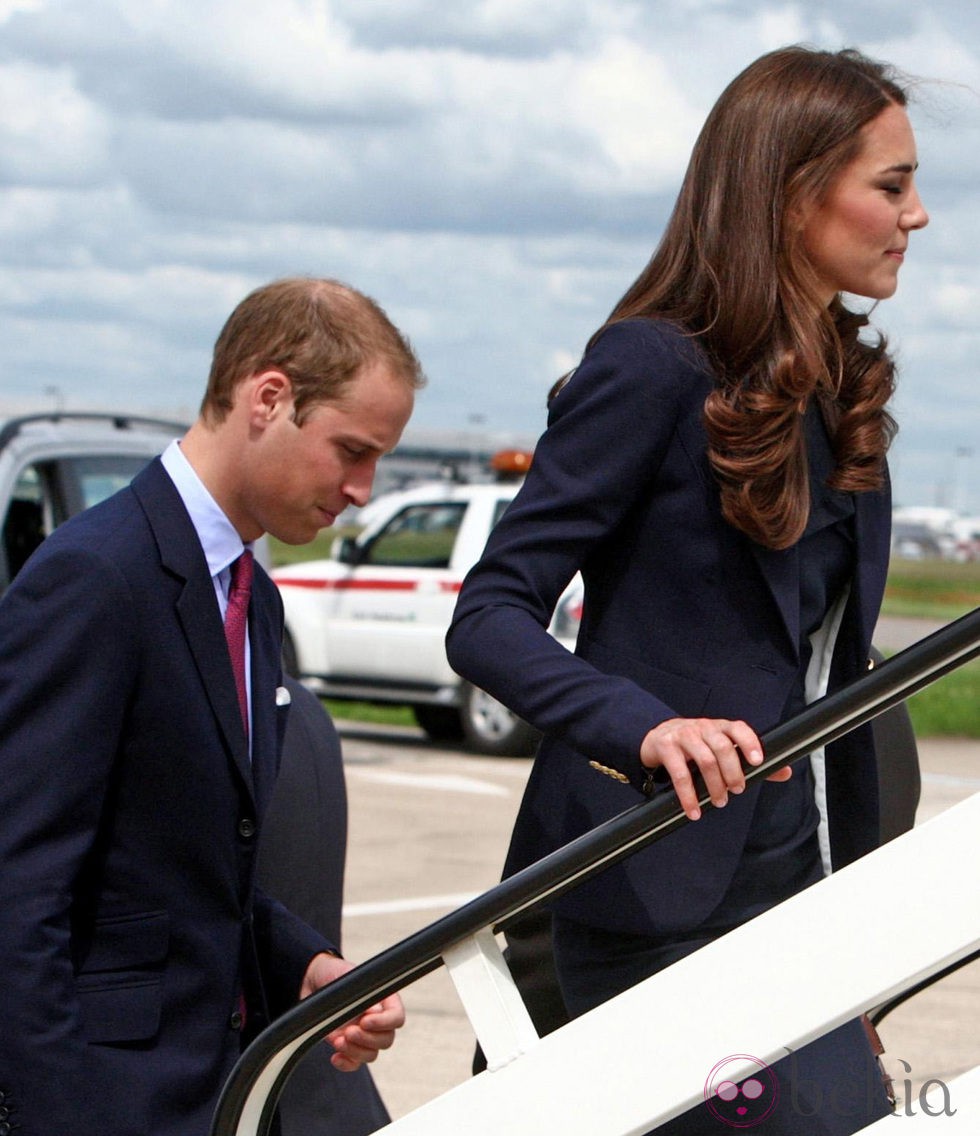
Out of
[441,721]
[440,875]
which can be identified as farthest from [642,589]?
[441,721]

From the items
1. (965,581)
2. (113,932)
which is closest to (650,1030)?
(113,932)

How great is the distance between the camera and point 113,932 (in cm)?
214

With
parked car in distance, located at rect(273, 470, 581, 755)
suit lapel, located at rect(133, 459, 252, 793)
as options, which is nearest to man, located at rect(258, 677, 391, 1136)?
suit lapel, located at rect(133, 459, 252, 793)

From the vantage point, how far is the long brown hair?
227 centimetres

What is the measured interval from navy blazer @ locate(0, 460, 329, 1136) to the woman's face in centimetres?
87

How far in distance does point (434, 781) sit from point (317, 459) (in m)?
9.94

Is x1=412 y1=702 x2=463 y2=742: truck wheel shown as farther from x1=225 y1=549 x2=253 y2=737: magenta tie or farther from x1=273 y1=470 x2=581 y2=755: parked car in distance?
x1=225 y1=549 x2=253 y2=737: magenta tie

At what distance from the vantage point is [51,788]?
2.07 meters

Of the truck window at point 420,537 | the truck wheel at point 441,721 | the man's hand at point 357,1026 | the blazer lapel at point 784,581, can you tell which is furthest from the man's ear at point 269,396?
the truck wheel at point 441,721

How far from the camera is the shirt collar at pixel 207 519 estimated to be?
2.31 m

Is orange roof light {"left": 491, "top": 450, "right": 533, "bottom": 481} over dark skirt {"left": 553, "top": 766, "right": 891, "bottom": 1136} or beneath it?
beneath

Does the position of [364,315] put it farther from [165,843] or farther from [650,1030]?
[650,1030]

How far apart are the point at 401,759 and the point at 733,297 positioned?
36.8ft

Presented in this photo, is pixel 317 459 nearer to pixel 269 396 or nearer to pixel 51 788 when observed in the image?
pixel 269 396
